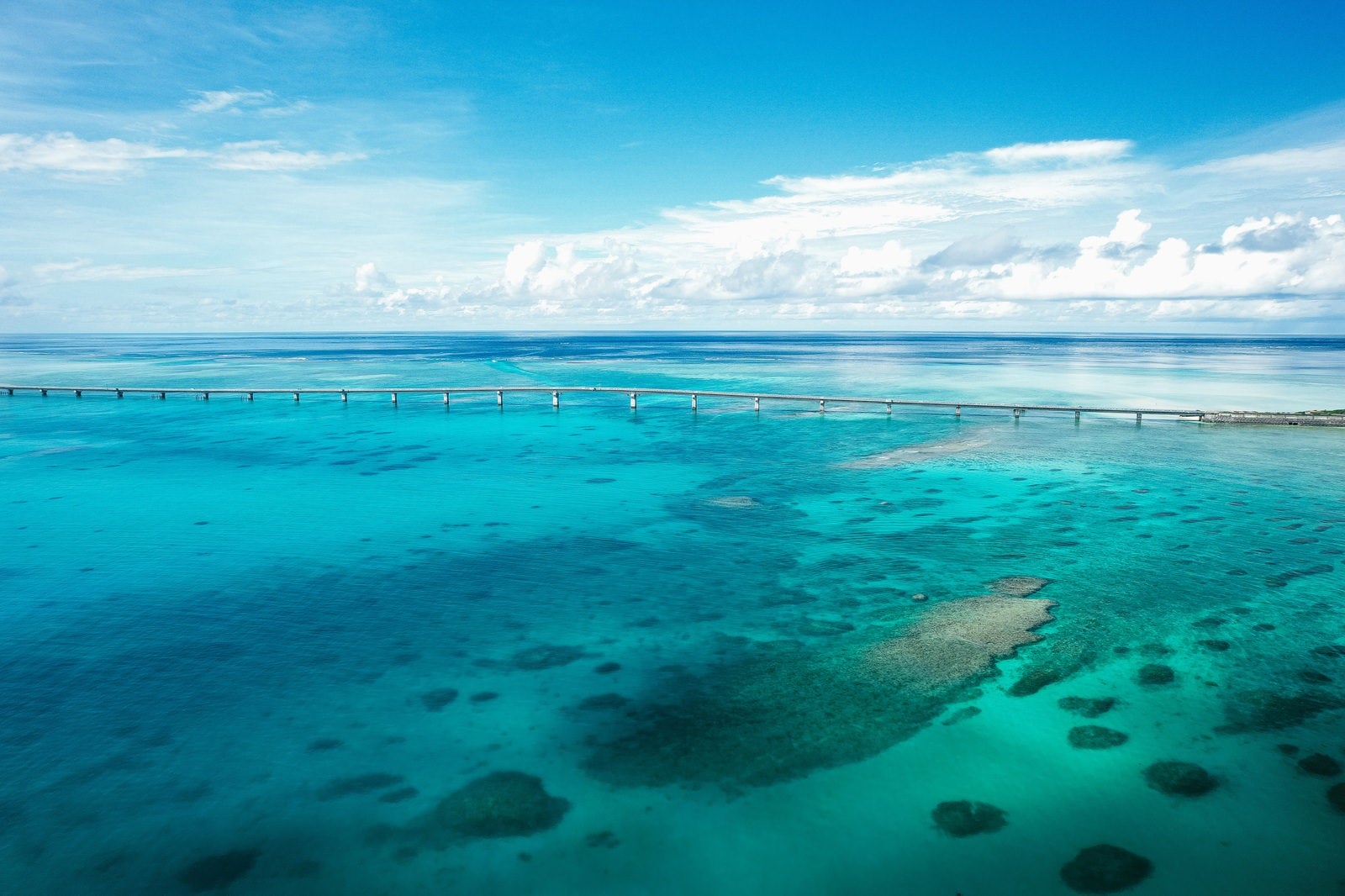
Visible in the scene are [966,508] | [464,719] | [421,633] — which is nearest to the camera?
[464,719]

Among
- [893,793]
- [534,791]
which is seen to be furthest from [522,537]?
[893,793]

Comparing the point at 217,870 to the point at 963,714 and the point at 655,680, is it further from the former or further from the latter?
the point at 963,714

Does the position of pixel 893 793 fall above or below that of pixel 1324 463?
below

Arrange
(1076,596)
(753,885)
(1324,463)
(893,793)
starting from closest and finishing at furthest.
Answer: (753,885) < (893,793) < (1076,596) < (1324,463)

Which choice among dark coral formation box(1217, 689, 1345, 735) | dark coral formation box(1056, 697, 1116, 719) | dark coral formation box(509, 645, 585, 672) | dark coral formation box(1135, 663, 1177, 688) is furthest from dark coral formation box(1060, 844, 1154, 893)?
dark coral formation box(509, 645, 585, 672)

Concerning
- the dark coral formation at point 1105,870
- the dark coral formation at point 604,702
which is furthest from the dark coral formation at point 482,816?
the dark coral formation at point 1105,870

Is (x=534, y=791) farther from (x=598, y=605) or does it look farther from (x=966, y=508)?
(x=966, y=508)

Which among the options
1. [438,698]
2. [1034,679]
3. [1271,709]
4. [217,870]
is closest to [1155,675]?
[1271,709]
